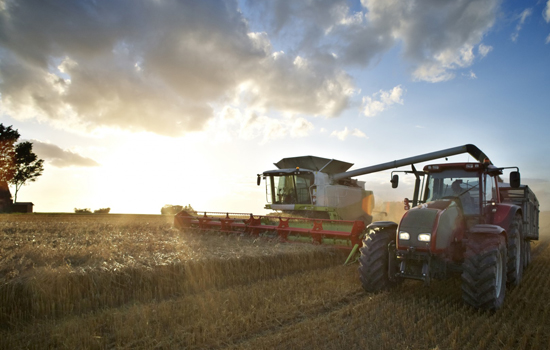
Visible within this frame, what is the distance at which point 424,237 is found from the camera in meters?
4.80

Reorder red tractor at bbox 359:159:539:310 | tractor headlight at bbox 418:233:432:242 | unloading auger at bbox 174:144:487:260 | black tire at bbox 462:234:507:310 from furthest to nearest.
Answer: unloading auger at bbox 174:144:487:260, tractor headlight at bbox 418:233:432:242, red tractor at bbox 359:159:539:310, black tire at bbox 462:234:507:310

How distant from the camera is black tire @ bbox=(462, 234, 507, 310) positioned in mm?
4527

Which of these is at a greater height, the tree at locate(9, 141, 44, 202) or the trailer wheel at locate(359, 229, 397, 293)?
the tree at locate(9, 141, 44, 202)

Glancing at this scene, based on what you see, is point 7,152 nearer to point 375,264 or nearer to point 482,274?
point 375,264

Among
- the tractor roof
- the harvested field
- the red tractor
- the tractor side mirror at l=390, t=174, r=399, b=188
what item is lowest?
the harvested field

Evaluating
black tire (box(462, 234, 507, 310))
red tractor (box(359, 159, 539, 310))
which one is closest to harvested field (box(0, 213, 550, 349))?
black tire (box(462, 234, 507, 310))

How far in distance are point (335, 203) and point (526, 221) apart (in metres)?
7.30

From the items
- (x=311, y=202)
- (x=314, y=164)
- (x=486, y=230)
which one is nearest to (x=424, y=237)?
(x=486, y=230)

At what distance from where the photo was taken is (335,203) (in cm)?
1478

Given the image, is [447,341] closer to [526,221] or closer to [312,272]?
[312,272]

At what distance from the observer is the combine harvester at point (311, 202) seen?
856 centimetres

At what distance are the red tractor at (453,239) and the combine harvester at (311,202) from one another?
7.66ft

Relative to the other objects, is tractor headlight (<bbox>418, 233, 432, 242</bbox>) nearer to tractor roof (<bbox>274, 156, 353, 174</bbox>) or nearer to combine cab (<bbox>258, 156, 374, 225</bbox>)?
combine cab (<bbox>258, 156, 374, 225</bbox>)

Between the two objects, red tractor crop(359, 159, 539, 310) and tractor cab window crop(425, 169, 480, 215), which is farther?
tractor cab window crop(425, 169, 480, 215)
